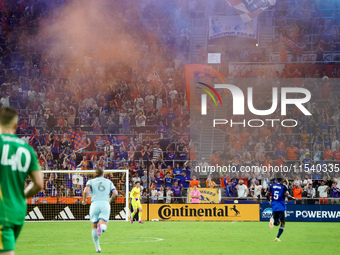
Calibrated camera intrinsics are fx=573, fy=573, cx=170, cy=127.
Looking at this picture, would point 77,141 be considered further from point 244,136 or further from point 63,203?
point 244,136

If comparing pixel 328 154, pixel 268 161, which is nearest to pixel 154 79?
pixel 268 161

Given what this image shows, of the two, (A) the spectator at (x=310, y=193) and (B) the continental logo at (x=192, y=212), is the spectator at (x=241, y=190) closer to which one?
(B) the continental logo at (x=192, y=212)

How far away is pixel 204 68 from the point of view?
3491cm

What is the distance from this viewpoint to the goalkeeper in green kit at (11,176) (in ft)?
18.4

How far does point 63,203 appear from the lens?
26375 mm

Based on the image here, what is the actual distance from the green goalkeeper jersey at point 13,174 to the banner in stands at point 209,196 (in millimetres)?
22331

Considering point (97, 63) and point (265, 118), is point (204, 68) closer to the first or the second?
point (265, 118)

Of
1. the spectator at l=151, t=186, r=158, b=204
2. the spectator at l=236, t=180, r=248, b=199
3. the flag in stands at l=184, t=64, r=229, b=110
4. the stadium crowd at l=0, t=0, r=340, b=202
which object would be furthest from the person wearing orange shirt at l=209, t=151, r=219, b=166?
the flag in stands at l=184, t=64, r=229, b=110

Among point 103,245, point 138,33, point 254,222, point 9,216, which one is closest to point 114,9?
point 138,33

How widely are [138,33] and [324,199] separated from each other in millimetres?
A: 18138

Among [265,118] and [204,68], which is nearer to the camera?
[265,118]

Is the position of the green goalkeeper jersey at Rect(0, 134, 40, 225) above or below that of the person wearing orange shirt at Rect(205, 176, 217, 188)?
above

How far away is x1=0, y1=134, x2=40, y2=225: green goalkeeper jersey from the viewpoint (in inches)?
221

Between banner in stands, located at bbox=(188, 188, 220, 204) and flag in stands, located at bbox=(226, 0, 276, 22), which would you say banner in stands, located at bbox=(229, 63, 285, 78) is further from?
banner in stands, located at bbox=(188, 188, 220, 204)
